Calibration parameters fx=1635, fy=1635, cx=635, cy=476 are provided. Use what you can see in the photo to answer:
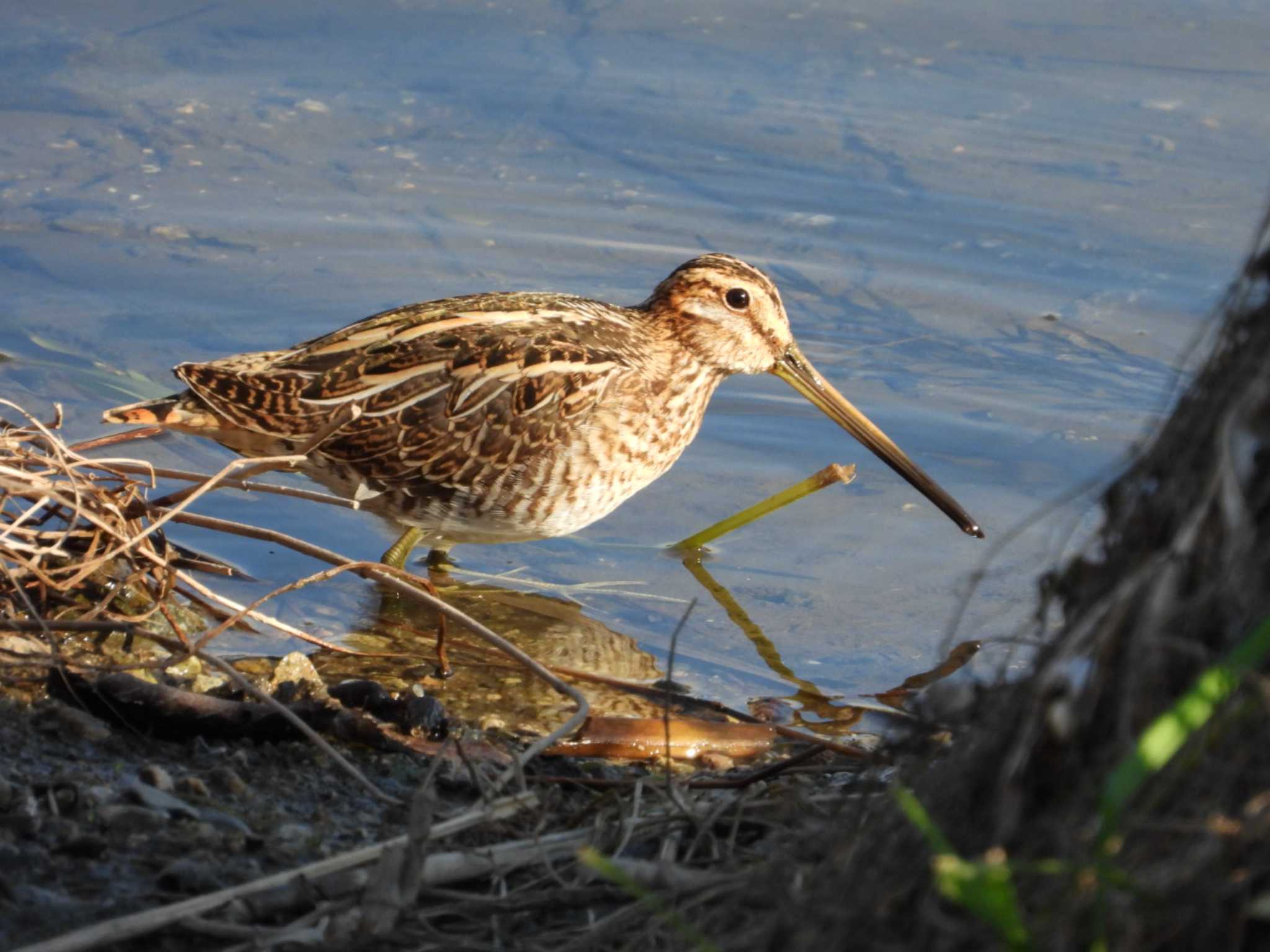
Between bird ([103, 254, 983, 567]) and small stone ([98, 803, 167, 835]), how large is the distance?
2380 millimetres

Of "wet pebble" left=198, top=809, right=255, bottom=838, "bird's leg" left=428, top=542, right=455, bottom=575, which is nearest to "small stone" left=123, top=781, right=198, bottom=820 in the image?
"wet pebble" left=198, top=809, right=255, bottom=838

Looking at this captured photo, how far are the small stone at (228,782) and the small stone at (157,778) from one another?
0.10 metres

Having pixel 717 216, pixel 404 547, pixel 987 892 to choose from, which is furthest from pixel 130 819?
pixel 717 216

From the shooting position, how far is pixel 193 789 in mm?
3244

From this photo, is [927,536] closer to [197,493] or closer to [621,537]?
[621,537]

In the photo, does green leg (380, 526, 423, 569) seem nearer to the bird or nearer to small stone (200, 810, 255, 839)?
the bird

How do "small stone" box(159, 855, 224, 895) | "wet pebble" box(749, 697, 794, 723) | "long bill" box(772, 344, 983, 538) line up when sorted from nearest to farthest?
"small stone" box(159, 855, 224, 895)
"wet pebble" box(749, 697, 794, 723)
"long bill" box(772, 344, 983, 538)

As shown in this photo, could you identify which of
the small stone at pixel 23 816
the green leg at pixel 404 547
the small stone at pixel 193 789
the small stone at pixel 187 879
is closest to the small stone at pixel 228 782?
the small stone at pixel 193 789

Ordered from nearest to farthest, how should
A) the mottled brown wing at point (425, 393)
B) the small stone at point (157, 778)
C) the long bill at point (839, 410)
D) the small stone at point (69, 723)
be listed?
the small stone at point (157, 778)
the small stone at point (69, 723)
the mottled brown wing at point (425, 393)
the long bill at point (839, 410)

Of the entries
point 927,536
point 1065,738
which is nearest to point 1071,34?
point 927,536

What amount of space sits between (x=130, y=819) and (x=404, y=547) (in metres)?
2.83

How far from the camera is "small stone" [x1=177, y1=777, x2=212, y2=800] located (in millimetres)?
3221

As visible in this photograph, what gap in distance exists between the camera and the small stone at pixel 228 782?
3.30 meters

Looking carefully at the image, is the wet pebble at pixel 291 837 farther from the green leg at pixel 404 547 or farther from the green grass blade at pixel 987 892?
the green leg at pixel 404 547
